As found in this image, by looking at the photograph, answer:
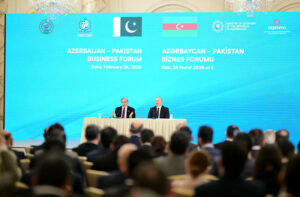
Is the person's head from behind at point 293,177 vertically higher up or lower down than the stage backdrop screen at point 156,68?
lower down

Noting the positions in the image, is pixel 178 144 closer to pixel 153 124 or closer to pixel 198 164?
pixel 198 164

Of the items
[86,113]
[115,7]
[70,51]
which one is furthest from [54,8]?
[86,113]

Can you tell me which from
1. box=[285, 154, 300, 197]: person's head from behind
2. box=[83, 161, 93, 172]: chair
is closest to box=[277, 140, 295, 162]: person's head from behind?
box=[285, 154, 300, 197]: person's head from behind

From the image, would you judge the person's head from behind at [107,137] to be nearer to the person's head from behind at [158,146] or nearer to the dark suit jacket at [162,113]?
the person's head from behind at [158,146]

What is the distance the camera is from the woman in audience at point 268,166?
2.69 m

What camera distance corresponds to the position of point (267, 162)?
2.70m

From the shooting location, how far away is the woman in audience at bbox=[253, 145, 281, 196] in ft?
8.82

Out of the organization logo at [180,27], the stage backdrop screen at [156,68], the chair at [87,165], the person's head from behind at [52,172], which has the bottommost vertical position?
the chair at [87,165]

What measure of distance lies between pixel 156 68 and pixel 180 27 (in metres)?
1.17

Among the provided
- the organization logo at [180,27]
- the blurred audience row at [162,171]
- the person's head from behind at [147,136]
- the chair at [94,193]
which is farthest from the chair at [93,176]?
the organization logo at [180,27]

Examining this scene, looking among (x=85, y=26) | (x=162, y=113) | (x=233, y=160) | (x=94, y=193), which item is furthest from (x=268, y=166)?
(x=85, y=26)

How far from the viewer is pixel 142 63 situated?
9797mm

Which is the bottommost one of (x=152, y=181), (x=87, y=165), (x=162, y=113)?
(x=87, y=165)

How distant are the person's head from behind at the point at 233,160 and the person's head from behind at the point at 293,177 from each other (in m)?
0.27
